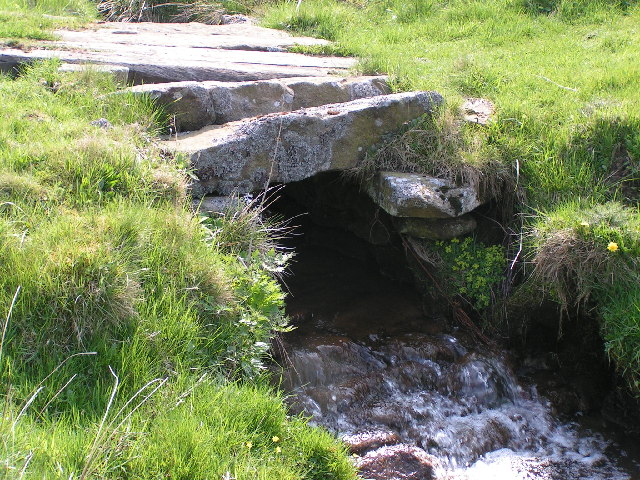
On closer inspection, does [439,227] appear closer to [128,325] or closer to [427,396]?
[427,396]

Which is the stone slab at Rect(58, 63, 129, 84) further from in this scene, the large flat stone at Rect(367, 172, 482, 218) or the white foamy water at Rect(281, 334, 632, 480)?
the white foamy water at Rect(281, 334, 632, 480)

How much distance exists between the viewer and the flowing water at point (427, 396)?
439 centimetres

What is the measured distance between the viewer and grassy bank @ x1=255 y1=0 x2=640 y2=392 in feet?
15.3

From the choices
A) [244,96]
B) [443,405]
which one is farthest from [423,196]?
[244,96]

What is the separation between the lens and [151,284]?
3.64 meters

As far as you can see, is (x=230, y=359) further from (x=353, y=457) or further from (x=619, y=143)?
(x=619, y=143)

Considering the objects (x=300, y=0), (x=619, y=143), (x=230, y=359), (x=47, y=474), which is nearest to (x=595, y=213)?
(x=619, y=143)

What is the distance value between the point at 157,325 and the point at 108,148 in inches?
61.4

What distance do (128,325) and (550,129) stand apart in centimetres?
430

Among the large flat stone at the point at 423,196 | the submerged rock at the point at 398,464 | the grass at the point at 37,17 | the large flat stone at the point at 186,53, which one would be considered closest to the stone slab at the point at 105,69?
the large flat stone at the point at 186,53

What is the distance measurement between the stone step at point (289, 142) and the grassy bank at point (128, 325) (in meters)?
0.39

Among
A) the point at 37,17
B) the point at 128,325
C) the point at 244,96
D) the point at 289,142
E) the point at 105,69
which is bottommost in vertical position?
the point at 128,325

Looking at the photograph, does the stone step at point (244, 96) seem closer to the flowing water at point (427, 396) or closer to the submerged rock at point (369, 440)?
the flowing water at point (427, 396)

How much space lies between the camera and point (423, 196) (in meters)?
5.21
